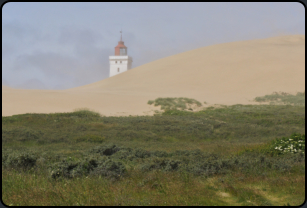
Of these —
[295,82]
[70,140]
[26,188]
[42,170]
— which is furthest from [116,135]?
[295,82]

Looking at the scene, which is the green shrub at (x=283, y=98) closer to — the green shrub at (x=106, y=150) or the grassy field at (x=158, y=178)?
the grassy field at (x=158, y=178)

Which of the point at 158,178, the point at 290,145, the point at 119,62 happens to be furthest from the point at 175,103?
the point at 119,62

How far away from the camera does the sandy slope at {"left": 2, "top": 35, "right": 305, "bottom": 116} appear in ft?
110

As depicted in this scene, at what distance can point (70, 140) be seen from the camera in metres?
14.9

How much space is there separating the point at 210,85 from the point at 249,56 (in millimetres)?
16980

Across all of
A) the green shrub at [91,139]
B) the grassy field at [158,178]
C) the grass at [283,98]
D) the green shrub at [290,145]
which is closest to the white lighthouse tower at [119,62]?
the grass at [283,98]

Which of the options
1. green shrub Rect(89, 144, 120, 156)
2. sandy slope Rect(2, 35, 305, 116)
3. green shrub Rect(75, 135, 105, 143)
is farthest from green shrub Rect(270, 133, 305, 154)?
sandy slope Rect(2, 35, 305, 116)

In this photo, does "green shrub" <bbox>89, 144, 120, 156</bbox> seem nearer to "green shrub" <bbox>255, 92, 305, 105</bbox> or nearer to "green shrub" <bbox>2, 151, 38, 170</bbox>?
"green shrub" <bbox>2, 151, 38, 170</bbox>

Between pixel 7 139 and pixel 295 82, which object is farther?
pixel 295 82

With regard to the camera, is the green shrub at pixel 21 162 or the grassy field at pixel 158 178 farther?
the green shrub at pixel 21 162

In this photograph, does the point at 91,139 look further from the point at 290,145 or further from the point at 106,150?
the point at 290,145

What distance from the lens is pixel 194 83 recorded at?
175 feet

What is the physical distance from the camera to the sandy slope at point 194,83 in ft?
110

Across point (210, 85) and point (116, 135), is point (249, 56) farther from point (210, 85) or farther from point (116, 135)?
point (116, 135)
